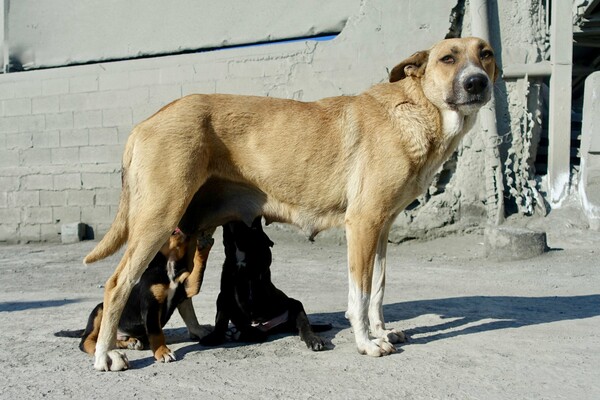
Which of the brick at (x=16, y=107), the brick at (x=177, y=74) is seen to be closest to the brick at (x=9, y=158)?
the brick at (x=16, y=107)

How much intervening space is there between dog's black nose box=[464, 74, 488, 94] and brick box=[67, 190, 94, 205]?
7.47m

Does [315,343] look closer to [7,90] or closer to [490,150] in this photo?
[490,150]

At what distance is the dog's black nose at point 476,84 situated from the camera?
3.61 metres

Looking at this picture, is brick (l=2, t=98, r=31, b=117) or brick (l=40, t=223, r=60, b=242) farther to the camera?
brick (l=2, t=98, r=31, b=117)

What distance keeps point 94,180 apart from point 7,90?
94.5 inches

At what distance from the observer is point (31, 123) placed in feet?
33.3

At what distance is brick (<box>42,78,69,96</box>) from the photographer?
9961 millimetres

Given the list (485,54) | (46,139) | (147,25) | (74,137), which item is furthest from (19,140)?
(485,54)

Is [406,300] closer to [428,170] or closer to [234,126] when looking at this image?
[428,170]

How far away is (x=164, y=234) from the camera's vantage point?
3.50 m

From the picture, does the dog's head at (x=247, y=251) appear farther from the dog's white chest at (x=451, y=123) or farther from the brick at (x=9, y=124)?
the brick at (x=9, y=124)

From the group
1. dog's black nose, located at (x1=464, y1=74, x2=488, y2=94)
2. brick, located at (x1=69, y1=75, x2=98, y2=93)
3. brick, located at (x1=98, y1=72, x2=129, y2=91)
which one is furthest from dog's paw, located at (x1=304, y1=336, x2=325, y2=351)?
brick, located at (x1=69, y1=75, x2=98, y2=93)

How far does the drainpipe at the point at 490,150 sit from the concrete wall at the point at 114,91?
0.40 meters

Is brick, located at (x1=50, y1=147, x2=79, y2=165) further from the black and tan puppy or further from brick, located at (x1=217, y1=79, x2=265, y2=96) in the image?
the black and tan puppy
